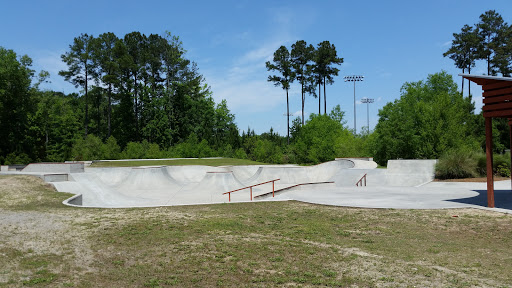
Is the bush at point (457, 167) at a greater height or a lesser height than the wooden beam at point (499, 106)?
lesser

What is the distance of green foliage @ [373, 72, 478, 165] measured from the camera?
94.4 feet

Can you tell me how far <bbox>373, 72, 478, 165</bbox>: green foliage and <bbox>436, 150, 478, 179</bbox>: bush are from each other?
7.25 metres

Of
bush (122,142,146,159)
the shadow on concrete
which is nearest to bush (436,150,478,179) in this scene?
the shadow on concrete

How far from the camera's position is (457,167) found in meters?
21.1

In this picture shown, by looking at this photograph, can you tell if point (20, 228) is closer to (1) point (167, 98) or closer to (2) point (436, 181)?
(2) point (436, 181)

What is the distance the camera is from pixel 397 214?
455 inches

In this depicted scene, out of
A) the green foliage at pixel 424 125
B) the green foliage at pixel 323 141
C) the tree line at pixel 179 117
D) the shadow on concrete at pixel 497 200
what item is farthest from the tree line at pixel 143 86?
the shadow on concrete at pixel 497 200

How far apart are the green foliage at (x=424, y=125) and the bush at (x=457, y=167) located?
285 inches

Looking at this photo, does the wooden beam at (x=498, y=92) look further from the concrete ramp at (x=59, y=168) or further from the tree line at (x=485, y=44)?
the tree line at (x=485, y=44)

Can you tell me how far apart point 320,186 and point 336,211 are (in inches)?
296

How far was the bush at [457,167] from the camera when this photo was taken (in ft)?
69.1

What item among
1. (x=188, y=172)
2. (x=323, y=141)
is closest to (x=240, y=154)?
(x=323, y=141)

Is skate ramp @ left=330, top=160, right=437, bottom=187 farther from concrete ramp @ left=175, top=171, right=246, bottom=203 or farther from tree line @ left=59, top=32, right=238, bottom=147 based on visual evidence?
tree line @ left=59, top=32, right=238, bottom=147

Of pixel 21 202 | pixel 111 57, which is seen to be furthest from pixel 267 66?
pixel 21 202
